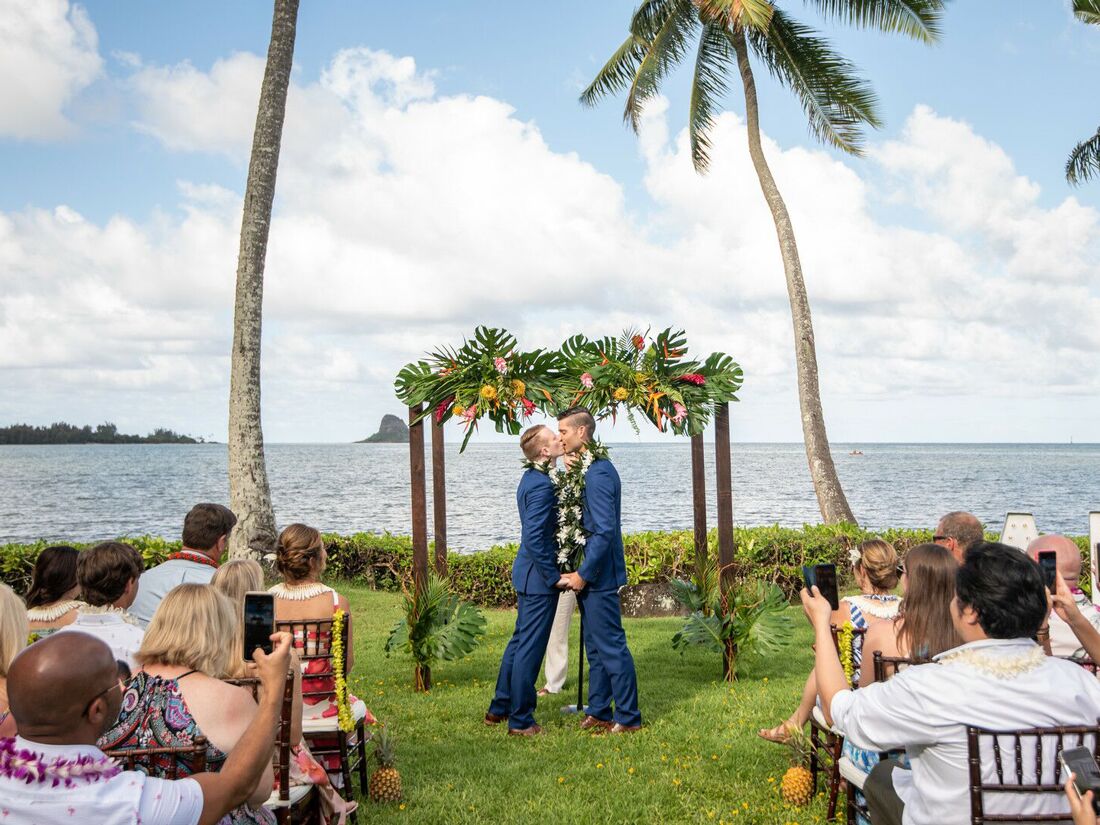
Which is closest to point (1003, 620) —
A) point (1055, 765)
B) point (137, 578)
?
point (1055, 765)

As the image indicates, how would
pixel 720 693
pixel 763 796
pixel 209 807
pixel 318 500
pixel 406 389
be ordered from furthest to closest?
pixel 318 500 → pixel 406 389 → pixel 720 693 → pixel 763 796 → pixel 209 807

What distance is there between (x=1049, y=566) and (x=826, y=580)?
115 cm

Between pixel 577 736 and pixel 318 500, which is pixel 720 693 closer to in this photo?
pixel 577 736

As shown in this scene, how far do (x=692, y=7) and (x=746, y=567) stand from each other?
11.6 metres

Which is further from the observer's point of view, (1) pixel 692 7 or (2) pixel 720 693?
(1) pixel 692 7

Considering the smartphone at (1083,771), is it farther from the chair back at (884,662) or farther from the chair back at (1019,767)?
the chair back at (884,662)

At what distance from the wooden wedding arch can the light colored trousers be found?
1149mm

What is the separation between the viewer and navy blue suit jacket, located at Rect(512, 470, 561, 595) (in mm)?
6422

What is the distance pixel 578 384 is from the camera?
27.2ft

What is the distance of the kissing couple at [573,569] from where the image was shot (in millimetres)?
6352

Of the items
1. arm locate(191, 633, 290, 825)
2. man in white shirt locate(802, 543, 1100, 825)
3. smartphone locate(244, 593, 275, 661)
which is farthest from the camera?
smartphone locate(244, 593, 275, 661)

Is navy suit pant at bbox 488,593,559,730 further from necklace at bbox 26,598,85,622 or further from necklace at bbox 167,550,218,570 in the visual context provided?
necklace at bbox 26,598,85,622

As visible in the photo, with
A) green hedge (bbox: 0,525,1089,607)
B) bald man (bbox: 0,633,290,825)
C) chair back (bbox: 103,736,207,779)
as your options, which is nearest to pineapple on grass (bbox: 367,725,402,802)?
chair back (bbox: 103,736,207,779)

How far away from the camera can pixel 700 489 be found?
852cm
